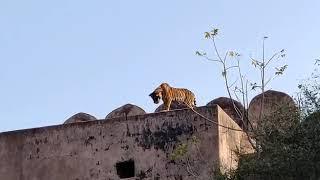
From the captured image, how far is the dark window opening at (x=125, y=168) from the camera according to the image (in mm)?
13914

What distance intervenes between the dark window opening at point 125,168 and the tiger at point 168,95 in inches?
61.7

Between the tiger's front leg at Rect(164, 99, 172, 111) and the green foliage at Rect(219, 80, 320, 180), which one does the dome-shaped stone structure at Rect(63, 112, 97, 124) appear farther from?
the green foliage at Rect(219, 80, 320, 180)

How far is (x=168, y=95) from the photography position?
15000 millimetres

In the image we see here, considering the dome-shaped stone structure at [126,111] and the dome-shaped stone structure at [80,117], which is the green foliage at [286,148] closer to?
the dome-shaped stone structure at [126,111]

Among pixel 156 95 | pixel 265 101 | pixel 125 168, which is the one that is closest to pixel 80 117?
pixel 156 95

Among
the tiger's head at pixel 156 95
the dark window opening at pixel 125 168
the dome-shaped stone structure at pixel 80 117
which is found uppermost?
the tiger's head at pixel 156 95

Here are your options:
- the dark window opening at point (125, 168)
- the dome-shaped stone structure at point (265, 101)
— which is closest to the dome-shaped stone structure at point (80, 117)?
the dark window opening at point (125, 168)

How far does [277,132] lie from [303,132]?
47cm

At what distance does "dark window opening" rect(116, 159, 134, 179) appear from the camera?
13914 mm

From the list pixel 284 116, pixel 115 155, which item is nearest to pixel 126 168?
pixel 115 155

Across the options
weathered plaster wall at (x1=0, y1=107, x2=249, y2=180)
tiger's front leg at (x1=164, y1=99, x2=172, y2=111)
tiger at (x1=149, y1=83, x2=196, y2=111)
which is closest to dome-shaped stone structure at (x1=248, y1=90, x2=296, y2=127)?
weathered plaster wall at (x1=0, y1=107, x2=249, y2=180)

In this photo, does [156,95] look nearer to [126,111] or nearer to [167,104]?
[167,104]

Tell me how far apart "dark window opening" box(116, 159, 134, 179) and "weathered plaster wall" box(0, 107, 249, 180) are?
7 cm

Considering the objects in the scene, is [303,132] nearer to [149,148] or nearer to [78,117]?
[149,148]
